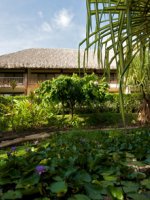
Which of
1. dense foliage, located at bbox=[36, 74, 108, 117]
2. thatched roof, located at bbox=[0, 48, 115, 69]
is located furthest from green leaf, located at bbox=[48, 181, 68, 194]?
thatched roof, located at bbox=[0, 48, 115, 69]

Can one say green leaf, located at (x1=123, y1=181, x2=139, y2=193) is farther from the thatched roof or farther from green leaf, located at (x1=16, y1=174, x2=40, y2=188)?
the thatched roof

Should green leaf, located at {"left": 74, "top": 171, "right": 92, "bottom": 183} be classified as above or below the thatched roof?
below

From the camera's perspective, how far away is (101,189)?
1483 mm

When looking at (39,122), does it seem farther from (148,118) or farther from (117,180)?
(117,180)

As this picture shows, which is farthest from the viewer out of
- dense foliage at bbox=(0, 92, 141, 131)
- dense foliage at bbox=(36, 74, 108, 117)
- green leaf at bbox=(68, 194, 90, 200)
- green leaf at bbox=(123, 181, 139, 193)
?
dense foliage at bbox=(36, 74, 108, 117)

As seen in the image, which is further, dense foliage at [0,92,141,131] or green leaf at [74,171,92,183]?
dense foliage at [0,92,141,131]

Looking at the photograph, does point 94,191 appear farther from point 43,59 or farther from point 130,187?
point 43,59

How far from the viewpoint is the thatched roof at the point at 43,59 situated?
91.2 feet

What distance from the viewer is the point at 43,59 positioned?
2980cm

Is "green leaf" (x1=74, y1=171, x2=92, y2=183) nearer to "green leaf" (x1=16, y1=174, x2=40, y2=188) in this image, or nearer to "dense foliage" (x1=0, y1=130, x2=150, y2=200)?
"dense foliage" (x1=0, y1=130, x2=150, y2=200)

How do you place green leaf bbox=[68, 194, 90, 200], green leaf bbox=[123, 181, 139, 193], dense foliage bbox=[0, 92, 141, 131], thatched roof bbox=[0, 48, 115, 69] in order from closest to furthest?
green leaf bbox=[68, 194, 90, 200] < green leaf bbox=[123, 181, 139, 193] < dense foliage bbox=[0, 92, 141, 131] < thatched roof bbox=[0, 48, 115, 69]

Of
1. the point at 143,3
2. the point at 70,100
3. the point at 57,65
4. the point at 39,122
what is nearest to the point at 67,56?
the point at 57,65

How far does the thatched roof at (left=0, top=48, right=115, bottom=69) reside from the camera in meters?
27.8

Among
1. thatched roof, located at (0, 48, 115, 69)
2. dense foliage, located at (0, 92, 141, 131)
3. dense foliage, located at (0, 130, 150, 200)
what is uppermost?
thatched roof, located at (0, 48, 115, 69)
